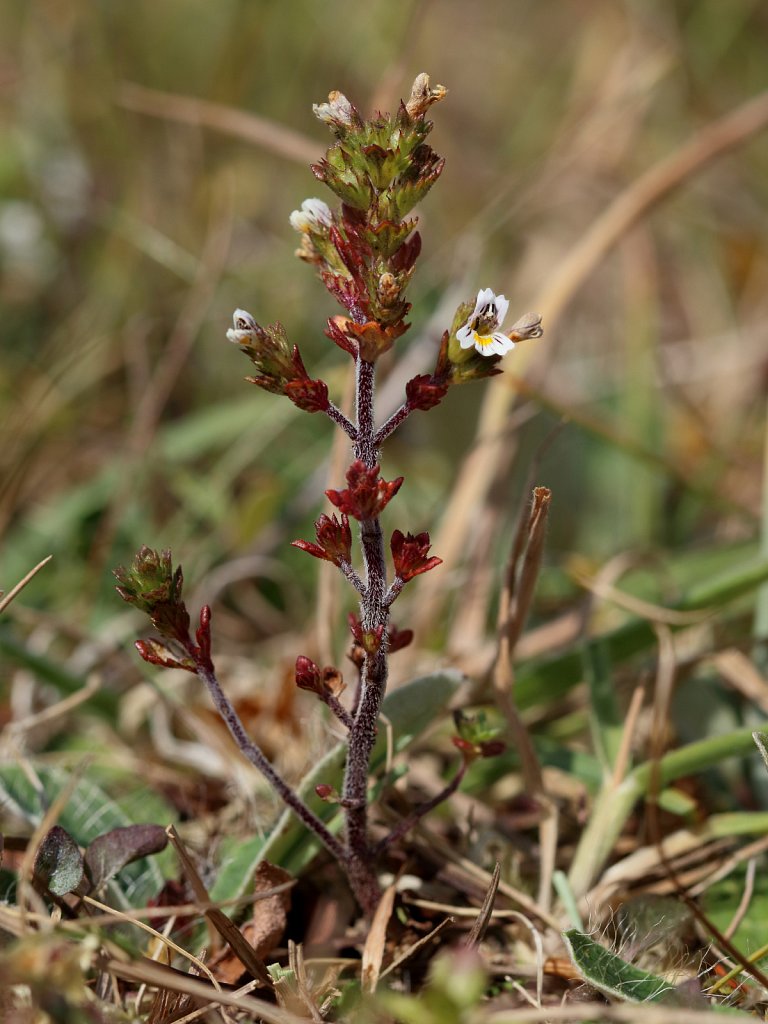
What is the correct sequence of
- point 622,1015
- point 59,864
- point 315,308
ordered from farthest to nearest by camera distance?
point 315,308 → point 59,864 → point 622,1015

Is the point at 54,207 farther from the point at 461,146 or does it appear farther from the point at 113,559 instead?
the point at 461,146

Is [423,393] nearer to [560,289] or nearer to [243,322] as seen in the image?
[243,322]

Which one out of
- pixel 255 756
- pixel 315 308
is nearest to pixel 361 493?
pixel 255 756

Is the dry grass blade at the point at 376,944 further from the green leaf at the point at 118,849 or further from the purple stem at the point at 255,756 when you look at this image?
the green leaf at the point at 118,849

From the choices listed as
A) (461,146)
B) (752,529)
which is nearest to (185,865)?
(752,529)

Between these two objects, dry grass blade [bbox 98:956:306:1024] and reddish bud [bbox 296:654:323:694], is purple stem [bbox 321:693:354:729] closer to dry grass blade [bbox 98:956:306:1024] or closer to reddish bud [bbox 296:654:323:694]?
reddish bud [bbox 296:654:323:694]

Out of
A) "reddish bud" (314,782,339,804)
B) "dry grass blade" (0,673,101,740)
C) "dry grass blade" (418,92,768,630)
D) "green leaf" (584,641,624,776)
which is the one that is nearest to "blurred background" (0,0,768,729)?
"dry grass blade" (418,92,768,630)
